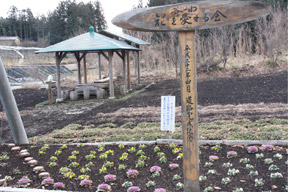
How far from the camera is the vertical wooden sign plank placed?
259cm

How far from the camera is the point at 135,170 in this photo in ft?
11.2

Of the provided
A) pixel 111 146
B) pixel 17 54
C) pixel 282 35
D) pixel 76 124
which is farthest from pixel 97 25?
pixel 111 146

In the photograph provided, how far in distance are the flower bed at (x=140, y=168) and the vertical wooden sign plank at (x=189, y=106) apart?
36 cm

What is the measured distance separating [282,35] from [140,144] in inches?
616

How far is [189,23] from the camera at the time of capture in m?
2.51

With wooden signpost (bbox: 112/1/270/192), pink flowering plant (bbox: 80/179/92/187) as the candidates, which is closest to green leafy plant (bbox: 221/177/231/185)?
wooden signpost (bbox: 112/1/270/192)

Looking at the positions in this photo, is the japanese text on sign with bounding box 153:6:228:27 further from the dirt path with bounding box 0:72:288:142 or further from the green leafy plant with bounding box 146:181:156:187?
the dirt path with bounding box 0:72:288:142

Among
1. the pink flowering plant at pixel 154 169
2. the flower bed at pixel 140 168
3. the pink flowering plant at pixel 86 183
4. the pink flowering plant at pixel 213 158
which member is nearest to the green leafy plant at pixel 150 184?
the flower bed at pixel 140 168

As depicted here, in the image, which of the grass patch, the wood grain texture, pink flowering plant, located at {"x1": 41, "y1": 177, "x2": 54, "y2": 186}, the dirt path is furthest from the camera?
the dirt path

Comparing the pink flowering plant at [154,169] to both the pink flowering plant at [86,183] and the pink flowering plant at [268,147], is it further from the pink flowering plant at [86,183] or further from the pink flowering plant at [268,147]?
the pink flowering plant at [268,147]

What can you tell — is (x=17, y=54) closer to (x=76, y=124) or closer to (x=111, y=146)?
(x=76, y=124)

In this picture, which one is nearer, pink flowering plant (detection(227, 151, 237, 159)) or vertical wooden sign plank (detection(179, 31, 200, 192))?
vertical wooden sign plank (detection(179, 31, 200, 192))

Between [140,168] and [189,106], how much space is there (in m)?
1.37

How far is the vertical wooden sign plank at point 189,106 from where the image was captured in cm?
259
